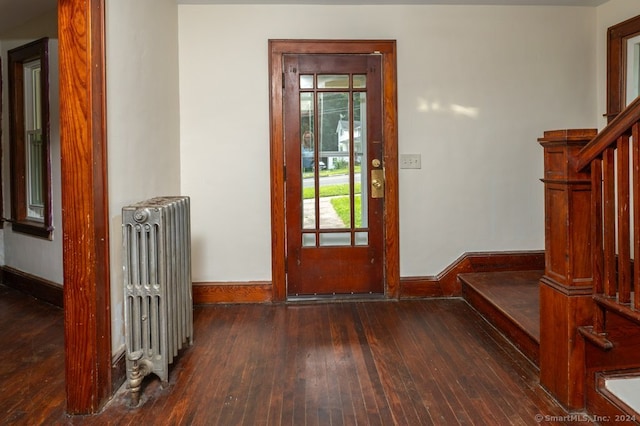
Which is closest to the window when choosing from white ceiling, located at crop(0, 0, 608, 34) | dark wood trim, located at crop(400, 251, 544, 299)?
white ceiling, located at crop(0, 0, 608, 34)

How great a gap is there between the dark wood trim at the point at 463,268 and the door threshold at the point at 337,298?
0.22 m

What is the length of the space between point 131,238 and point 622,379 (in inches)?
86.9

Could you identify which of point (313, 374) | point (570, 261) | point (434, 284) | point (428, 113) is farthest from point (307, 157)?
point (570, 261)

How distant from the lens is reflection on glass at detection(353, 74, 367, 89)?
11.7 feet

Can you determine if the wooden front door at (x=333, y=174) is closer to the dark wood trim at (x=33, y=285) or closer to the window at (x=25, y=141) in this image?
the dark wood trim at (x=33, y=285)

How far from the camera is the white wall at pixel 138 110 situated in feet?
7.31

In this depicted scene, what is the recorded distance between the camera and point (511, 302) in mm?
2945

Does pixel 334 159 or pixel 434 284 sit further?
pixel 434 284

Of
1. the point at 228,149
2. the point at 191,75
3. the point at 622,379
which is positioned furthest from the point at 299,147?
the point at 622,379

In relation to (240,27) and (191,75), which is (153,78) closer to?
(191,75)

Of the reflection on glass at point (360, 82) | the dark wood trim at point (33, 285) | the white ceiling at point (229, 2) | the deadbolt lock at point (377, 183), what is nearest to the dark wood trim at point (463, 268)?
the deadbolt lock at point (377, 183)

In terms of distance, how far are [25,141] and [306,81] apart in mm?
2451

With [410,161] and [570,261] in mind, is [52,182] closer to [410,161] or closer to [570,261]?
[410,161]

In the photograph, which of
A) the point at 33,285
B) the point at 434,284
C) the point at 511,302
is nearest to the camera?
the point at 511,302
